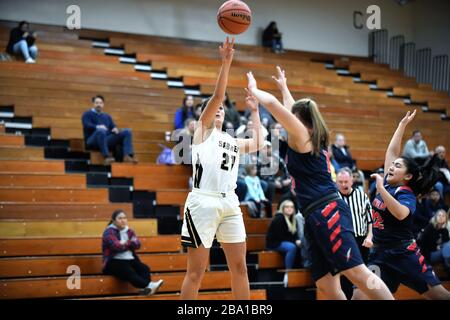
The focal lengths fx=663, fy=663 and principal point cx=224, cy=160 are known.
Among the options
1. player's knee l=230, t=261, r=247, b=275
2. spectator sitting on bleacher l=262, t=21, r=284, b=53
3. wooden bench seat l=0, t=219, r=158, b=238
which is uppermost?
spectator sitting on bleacher l=262, t=21, r=284, b=53

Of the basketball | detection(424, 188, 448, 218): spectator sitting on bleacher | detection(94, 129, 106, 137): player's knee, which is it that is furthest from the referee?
detection(94, 129, 106, 137): player's knee

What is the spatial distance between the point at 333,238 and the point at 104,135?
236 inches

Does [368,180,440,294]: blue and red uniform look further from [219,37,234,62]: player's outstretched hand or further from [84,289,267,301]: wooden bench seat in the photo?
[84,289,267,301]: wooden bench seat

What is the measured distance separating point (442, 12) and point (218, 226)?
1518 cm

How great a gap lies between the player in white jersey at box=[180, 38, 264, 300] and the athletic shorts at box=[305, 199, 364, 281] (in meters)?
0.73

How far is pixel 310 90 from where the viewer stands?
14312 mm

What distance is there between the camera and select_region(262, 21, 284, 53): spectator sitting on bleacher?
16.8 m

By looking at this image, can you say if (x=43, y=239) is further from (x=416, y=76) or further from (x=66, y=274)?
(x=416, y=76)

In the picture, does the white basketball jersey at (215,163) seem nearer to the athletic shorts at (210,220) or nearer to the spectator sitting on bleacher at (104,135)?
the athletic shorts at (210,220)

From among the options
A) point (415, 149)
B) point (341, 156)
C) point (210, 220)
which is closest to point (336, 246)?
point (210, 220)

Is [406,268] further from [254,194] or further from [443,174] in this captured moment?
[443,174]

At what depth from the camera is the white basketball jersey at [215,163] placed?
513 cm

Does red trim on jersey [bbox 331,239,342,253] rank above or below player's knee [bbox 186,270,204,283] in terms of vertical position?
above
